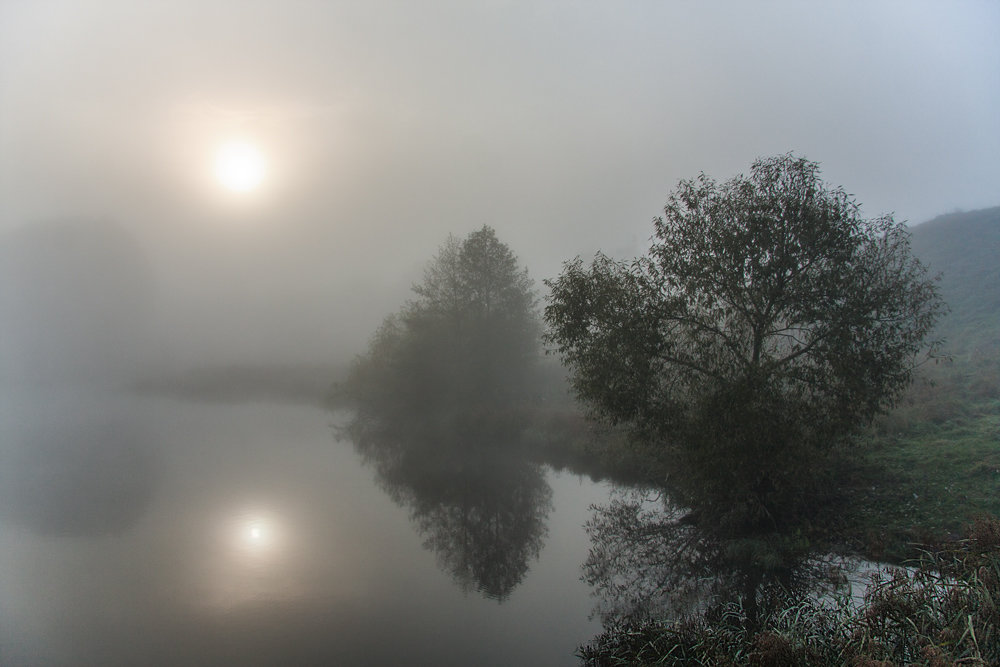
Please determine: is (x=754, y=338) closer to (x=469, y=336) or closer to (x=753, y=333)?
(x=753, y=333)

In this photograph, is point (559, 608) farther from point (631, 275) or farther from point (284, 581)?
point (631, 275)

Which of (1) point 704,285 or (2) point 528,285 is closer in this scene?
(1) point 704,285

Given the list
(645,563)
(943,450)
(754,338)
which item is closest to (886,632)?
(645,563)

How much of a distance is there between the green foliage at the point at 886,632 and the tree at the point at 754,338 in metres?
5.14

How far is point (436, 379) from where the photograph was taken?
40.7 m

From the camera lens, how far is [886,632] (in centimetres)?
721

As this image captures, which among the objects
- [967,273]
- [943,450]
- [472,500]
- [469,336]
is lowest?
[943,450]

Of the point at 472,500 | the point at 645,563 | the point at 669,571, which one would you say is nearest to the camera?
the point at 669,571

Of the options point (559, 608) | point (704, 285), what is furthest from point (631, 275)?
point (559, 608)

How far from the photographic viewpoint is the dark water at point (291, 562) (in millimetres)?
11375

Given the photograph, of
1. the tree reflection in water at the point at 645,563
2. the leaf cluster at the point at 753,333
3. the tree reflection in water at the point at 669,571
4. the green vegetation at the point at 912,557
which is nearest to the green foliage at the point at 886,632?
the green vegetation at the point at 912,557

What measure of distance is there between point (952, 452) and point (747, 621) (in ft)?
37.2

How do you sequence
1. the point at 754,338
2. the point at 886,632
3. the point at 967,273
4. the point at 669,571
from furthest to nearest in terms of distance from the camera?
the point at 967,273, the point at 754,338, the point at 669,571, the point at 886,632

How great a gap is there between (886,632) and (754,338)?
935 cm
